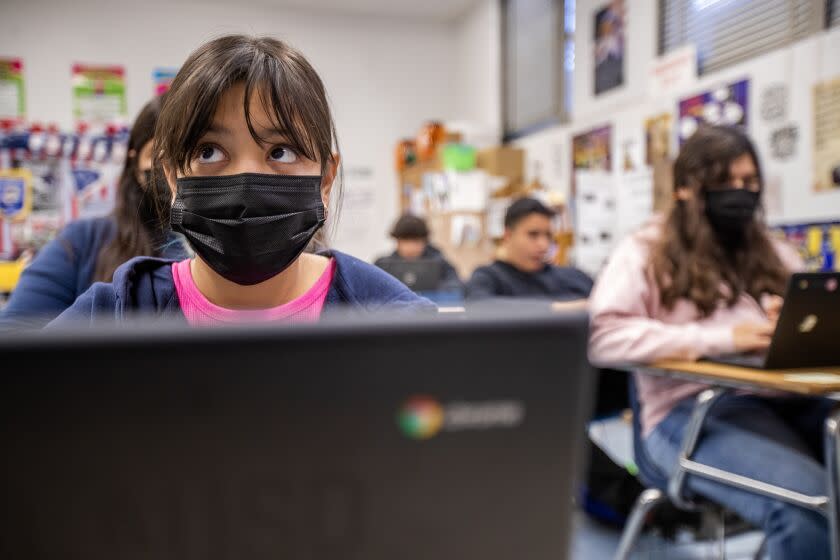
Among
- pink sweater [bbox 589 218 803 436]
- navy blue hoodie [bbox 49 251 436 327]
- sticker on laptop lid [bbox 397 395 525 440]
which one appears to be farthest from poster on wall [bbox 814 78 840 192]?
sticker on laptop lid [bbox 397 395 525 440]

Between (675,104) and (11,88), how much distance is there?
4806 millimetres

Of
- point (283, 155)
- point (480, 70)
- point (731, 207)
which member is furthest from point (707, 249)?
point (480, 70)

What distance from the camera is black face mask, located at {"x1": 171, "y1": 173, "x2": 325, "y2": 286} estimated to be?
0.79m

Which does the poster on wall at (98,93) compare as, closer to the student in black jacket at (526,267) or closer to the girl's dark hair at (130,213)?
the student in black jacket at (526,267)

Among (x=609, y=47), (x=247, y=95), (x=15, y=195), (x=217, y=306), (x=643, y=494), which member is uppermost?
(x=609, y=47)

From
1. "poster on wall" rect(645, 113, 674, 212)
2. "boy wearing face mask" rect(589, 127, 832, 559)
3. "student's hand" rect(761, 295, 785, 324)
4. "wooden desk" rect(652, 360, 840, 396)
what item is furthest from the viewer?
"poster on wall" rect(645, 113, 674, 212)

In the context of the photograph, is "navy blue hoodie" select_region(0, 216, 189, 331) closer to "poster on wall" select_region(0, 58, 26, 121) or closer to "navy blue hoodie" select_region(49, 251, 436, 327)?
"navy blue hoodie" select_region(49, 251, 436, 327)

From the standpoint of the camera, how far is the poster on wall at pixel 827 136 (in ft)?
8.61

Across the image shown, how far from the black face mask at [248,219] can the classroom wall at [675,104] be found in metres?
2.48

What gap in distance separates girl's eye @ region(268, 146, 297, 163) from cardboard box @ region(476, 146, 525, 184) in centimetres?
445

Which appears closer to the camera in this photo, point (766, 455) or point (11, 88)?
point (766, 455)

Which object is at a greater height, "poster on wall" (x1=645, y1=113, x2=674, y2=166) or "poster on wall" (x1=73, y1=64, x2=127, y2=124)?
"poster on wall" (x1=73, y1=64, x2=127, y2=124)

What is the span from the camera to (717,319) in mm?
1896

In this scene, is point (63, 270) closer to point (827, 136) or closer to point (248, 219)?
point (248, 219)
